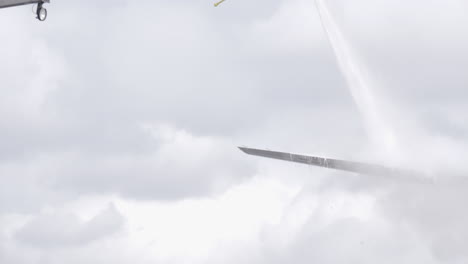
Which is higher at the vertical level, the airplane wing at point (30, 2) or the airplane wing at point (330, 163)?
the airplane wing at point (30, 2)

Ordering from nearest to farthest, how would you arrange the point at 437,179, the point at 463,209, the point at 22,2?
the point at 22,2 < the point at 437,179 < the point at 463,209

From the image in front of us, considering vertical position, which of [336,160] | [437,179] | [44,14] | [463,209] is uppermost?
[44,14]

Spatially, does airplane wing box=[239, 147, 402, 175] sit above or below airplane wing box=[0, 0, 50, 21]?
below

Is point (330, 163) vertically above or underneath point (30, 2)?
underneath

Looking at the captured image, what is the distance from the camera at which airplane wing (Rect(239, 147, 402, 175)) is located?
106938mm

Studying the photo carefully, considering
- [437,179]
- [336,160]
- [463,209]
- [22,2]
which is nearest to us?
[22,2]

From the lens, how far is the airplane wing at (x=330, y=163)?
107 metres

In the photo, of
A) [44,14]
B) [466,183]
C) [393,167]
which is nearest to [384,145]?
[393,167]

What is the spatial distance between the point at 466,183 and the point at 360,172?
57.9ft

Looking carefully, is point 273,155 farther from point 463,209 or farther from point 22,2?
point 22,2

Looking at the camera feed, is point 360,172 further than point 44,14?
Yes

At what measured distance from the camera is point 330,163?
10700 centimetres

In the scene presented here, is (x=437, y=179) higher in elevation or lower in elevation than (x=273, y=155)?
lower

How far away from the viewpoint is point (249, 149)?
11725 cm
